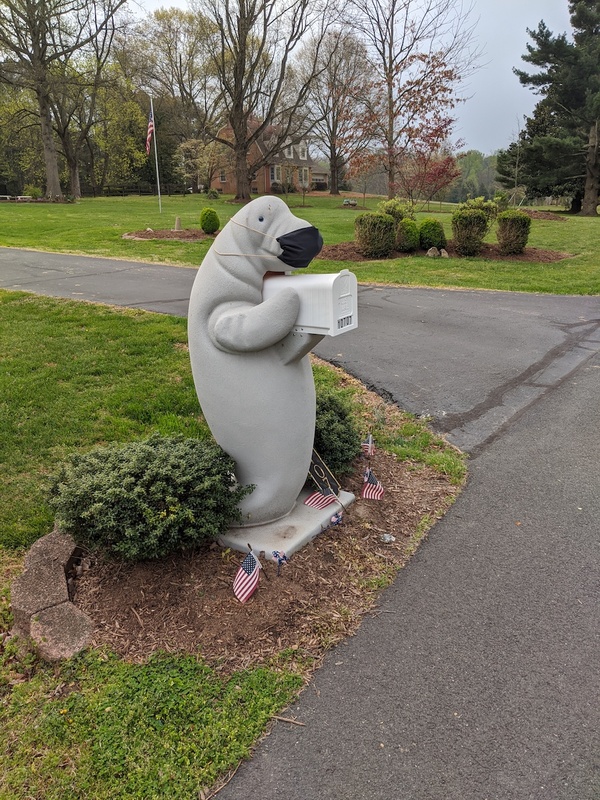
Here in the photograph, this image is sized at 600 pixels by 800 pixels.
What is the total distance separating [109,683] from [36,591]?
2.42 feet

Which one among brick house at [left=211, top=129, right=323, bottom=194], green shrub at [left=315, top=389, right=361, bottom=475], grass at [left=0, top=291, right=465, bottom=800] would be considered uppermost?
brick house at [left=211, top=129, right=323, bottom=194]

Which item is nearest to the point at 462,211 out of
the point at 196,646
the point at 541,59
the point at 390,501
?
the point at 390,501

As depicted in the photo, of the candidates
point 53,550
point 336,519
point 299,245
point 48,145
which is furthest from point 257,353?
point 48,145

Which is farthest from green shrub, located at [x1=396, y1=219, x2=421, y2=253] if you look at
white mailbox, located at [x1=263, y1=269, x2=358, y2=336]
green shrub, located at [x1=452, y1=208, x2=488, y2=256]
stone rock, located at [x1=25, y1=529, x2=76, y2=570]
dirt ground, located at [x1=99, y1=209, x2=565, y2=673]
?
stone rock, located at [x1=25, y1=529, x2=76, y2=570]

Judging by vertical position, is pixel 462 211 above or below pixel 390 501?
above

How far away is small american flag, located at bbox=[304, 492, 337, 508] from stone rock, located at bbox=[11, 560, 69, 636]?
4.95ft

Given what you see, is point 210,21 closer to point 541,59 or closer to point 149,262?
point 541,59

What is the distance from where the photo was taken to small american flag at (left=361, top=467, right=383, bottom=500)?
3699mm

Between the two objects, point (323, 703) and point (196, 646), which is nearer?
point (323, 703)

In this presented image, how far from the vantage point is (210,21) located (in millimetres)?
34250

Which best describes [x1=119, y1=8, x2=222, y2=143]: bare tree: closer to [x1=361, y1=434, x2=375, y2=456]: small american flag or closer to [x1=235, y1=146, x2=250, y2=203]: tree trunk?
[x1=235, y1=146, x2=250, y2=203]: tree trunk

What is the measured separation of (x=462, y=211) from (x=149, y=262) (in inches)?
353

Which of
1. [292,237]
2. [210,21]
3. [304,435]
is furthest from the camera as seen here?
[210,21]

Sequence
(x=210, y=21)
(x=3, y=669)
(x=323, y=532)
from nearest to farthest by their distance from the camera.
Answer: (x=3, y=669)
(x=323, y=532)
(x=210, y=21)
